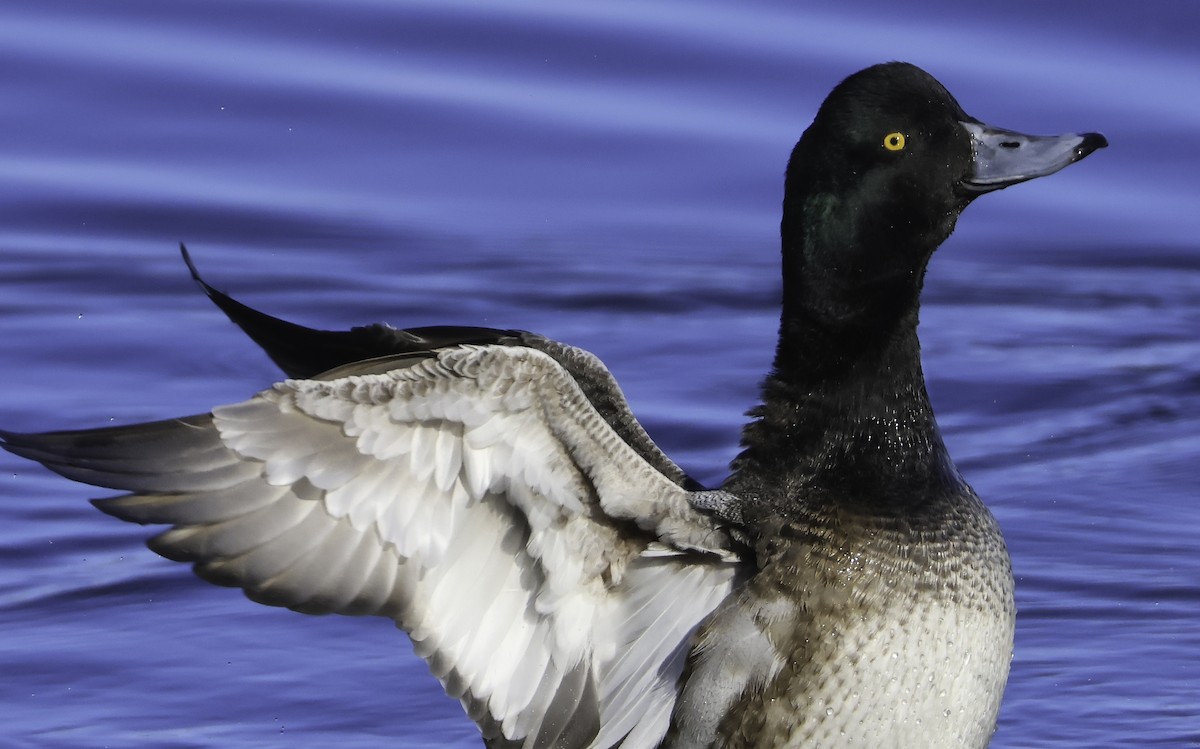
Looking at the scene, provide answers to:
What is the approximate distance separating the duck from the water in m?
1.18

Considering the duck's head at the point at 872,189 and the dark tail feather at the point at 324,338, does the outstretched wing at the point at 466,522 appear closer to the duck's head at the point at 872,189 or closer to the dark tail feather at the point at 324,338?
the dark tail feather at the point at 324,338

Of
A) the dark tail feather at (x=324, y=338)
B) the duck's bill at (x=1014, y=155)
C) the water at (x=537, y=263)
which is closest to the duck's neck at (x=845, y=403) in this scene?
the duck's bill at (x=1014, y=155)

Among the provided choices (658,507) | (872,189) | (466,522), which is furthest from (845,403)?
(466,522)

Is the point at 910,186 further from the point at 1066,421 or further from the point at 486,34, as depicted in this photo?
the point at 486,34

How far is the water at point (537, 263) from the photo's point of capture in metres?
5.93

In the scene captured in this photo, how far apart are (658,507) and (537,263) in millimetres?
4832

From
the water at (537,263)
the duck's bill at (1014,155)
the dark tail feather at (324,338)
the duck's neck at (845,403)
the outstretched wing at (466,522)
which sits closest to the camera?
the outstretched wing at (466,522)

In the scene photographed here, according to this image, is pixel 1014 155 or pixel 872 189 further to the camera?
pixel 1014 155

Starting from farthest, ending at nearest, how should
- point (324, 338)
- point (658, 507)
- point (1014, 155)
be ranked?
point (1014, 155) < point (324, 338) < point (658, 507)

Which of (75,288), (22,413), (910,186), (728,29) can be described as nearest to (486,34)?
(728,29)

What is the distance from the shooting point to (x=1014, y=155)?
4953 millimetres

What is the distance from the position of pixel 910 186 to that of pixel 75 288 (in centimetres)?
485

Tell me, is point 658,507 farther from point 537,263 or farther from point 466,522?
point 537,263

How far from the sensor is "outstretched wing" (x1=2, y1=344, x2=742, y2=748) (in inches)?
159
